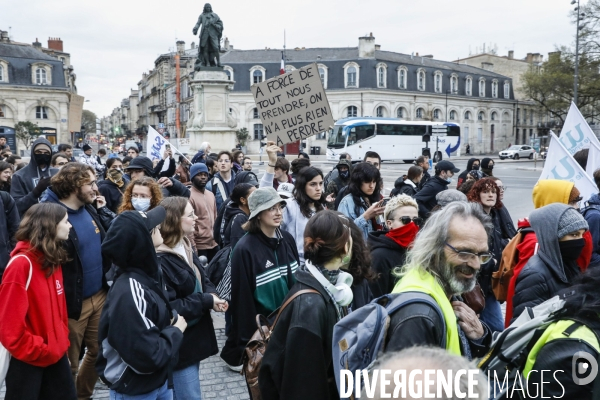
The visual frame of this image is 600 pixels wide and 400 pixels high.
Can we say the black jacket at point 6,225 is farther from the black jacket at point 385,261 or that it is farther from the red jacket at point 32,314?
the black jacket at point 385,261

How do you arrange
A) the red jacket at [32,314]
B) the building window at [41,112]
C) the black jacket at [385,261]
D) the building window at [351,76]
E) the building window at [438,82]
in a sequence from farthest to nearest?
the building window at [438,82] → the building window at [351,76] → the building window at [41,112] → the black jacket at [385,261] → the red jacket at [32,314]

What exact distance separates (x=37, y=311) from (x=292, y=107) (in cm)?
415

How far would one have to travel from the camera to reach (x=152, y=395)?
2.93 m

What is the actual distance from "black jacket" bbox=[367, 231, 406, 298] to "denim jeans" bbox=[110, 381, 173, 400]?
155 centimetres

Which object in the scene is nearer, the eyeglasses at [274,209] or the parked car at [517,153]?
the eyeglasses at [274,209]

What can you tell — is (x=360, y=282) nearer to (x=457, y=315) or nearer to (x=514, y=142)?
(x=457, y=315)

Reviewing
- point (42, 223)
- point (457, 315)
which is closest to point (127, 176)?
point (42, 223)

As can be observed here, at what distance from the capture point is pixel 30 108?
54969 mm

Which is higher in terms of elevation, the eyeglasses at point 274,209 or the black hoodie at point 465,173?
the black hoodie at point 465,173

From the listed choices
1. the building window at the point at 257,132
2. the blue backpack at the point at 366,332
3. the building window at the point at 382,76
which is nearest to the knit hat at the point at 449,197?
the blue backpack at the point at 366,332

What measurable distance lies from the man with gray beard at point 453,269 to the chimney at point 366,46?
56.6 meters

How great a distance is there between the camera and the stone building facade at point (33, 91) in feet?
177

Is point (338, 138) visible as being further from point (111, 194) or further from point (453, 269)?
point (453, 269)

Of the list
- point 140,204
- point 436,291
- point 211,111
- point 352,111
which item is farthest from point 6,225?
point 352,111
